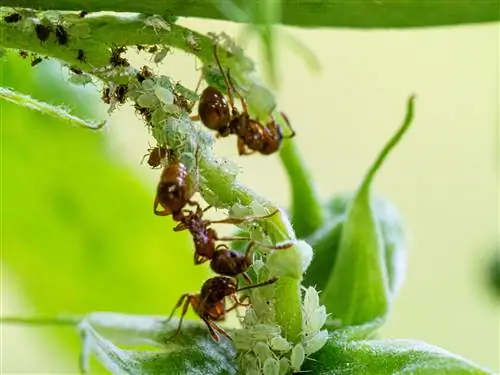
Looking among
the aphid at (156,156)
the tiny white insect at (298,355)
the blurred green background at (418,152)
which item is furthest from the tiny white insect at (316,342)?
the blurred green background at (418,152)

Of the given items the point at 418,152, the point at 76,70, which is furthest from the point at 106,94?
the point at 418,152

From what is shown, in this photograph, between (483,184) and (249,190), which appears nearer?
(249,190)

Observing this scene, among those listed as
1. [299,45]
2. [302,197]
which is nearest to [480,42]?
[302,197]

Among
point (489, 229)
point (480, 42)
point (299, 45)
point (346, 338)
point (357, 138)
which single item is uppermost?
point (480, 42)

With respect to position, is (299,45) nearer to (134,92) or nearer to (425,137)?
(134,92)

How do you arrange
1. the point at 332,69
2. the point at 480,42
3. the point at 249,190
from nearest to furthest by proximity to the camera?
the point at 249,190 → the point at 332,69 → the point at 480,42

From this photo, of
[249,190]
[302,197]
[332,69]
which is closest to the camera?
[249,190]

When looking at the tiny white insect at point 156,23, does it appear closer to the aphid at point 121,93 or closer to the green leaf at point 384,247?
the aphid at point 121,93
